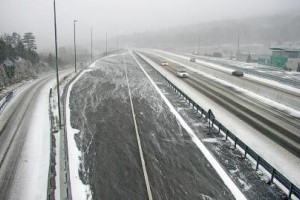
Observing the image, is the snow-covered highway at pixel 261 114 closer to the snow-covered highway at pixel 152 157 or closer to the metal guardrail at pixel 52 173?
the snow-covered highway at pixel 152 157

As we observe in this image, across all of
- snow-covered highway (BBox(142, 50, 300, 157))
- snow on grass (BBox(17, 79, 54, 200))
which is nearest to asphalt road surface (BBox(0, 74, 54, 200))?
snow on grass (BBox(17, 79, 54, 200))

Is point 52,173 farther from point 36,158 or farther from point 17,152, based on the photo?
point 17,152

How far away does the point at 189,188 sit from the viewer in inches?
645

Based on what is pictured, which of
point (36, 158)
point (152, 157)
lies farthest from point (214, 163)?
point (36, 158)

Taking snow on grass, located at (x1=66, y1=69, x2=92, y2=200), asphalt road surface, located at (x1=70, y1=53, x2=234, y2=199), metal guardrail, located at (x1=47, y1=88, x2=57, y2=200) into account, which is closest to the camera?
metal guardrail, located at (x1=47, y1=88, x2=57, y2=200)

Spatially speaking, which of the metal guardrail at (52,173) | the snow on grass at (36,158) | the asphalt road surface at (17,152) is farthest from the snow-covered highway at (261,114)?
the asphalt road surface at (17,152)

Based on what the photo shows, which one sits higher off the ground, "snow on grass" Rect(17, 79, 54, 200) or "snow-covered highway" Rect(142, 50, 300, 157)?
"snow-covered highway" Rect(142, 50, 300, 157)

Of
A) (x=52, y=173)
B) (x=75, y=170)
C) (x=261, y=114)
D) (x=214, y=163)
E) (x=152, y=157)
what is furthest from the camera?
(x=261, y=114)

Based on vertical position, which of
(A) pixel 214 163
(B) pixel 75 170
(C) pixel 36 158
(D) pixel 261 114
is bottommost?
(C) pixel 36 158

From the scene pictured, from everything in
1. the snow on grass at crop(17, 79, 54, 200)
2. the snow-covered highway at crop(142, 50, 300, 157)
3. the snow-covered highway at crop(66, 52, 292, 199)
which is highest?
the snow-covered highway at crop(142, 50, 300, 157)

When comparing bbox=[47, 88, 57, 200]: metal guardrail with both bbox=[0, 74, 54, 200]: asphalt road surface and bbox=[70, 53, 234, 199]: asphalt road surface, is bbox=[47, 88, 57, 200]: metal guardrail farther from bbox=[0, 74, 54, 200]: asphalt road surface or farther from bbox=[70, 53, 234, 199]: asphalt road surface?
bbox=[70, 53, 234, 199]: asphalt road surface

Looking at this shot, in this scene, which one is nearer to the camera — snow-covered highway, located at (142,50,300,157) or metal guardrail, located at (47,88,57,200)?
metal guardrail, located at (47,88,57,200)

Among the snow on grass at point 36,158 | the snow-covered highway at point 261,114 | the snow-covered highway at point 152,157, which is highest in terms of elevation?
the snow-covered highway at point 261,114

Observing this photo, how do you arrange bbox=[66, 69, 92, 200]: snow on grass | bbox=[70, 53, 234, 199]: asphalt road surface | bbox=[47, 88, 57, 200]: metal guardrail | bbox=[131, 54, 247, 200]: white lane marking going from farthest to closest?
bbox=[70, 53, 234, 199]: asphalt road surface, bbox=[131, 54, 247, 200]: white lane marking, bbox=[66, 69, 92, 200]: snow on grass, bbox=[47, 88, 57, 200]: metal guardrail
